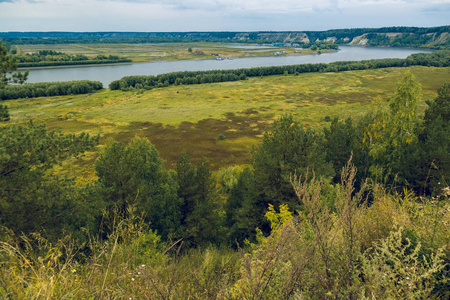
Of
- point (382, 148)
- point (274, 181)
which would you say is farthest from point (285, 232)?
point (382, 148)

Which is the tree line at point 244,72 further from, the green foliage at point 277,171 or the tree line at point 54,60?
the green foliage at point 277,171

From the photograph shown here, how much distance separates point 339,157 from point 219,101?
66726mm

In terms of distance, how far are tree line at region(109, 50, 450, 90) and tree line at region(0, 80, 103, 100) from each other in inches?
353

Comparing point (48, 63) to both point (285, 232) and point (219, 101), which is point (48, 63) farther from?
point (285, 232)

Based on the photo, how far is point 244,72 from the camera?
13362 centimetres

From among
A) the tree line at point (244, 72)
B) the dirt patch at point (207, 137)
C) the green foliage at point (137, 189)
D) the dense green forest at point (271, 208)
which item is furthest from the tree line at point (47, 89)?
the green foliage at point (137, 189)

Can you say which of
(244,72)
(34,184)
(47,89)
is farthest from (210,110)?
(34,184)

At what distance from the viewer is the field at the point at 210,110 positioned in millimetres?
52906

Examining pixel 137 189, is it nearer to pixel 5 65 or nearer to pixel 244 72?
pixel 5 65

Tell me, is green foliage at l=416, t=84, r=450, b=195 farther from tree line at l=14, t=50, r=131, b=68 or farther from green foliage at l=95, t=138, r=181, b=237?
tree line at l=14, t=50, r=131, b=68

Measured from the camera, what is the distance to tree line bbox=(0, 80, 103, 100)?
9181 cm

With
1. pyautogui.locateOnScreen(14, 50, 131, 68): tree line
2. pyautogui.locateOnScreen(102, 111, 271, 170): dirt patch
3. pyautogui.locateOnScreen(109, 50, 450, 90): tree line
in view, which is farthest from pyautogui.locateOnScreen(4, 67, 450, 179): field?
pyautogui.locateOnScreen(14, 50, 131, 68): tree line

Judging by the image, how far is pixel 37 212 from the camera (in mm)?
11727

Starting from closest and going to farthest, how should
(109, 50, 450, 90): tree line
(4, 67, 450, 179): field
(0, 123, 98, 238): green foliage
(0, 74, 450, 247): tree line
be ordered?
(0, 123, 98, 238): green foliage
(0, 74, 450, 247): tree line
(4, 67, 450, 179): field
(109, 50, 450, 90): tree line
